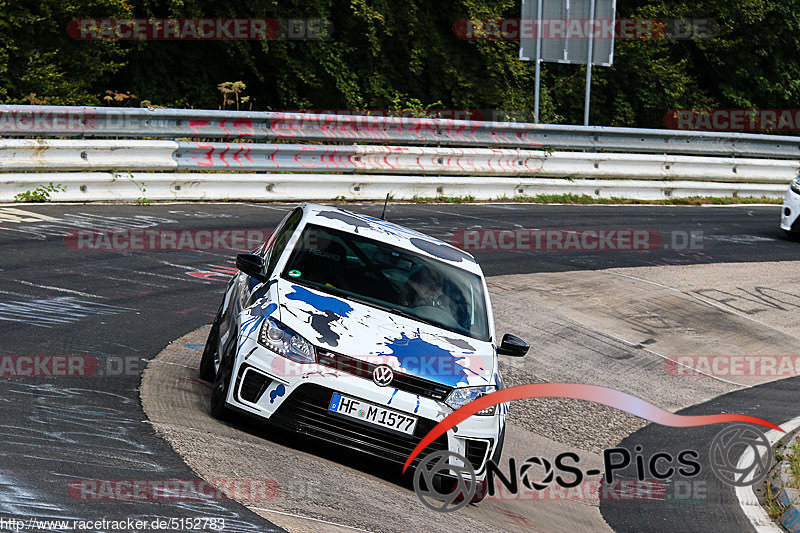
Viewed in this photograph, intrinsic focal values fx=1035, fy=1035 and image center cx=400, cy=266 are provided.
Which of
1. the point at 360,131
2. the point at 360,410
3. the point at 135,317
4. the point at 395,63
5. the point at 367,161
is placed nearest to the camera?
the point at 360,410

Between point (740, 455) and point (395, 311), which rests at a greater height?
point (395, 311)

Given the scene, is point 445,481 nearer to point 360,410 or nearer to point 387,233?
point 360,410

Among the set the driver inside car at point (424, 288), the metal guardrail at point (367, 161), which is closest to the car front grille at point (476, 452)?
the driver inside car at point (424, 288)

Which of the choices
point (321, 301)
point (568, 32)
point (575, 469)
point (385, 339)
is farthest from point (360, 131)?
point (385, 339)

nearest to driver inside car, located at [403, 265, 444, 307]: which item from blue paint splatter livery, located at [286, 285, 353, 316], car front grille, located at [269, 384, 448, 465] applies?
blue paint splatter livery, located at [286, 285, 353, 316]

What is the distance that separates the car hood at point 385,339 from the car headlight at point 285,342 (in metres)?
0.05

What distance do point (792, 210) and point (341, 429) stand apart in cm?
1264

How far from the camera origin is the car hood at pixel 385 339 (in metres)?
6.47

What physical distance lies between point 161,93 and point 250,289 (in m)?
17.1

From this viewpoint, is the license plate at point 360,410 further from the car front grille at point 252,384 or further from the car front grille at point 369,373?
the car front grille at point 252,384

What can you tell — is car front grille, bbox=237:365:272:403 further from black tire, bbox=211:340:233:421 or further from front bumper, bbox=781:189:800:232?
front bumper, bbox=781:189:800:232

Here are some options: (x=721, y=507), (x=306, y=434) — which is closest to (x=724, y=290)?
(x=721, y=507)

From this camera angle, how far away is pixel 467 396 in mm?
6535

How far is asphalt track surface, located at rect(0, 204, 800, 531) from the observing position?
17.8 ft
